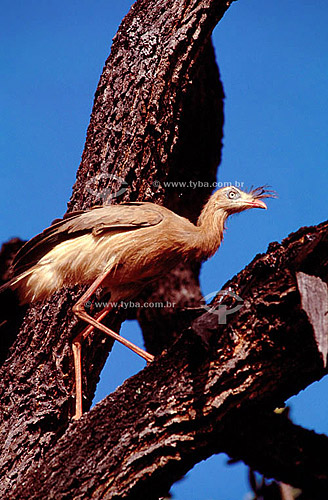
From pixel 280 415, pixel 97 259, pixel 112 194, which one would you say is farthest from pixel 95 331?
pixel 280 415

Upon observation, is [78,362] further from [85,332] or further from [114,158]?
[114,158]

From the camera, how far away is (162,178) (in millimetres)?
4746

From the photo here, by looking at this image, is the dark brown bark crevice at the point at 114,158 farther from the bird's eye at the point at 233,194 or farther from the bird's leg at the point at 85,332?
the bird's eye at the point at 233,194

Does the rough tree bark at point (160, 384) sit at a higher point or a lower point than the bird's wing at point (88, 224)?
lower

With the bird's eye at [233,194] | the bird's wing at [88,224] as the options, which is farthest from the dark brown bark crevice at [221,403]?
the bird's eye at [233,194]

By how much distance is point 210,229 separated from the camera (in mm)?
4715

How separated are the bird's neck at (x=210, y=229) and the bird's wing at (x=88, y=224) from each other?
449 mm

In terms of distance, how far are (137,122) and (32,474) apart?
285cm

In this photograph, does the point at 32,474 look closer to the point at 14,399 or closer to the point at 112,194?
the point at 14,399

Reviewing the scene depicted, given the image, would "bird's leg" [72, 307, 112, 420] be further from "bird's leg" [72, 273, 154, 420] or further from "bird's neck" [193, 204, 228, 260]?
"bird's neck" [193, 204, 228, 260]

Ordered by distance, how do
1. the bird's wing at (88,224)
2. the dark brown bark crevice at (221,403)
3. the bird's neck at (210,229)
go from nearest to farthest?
1. the dark brown bark crevice at (221,403)
2. the bird's wing at (88,224)
3. the bird's neck at (210,229)

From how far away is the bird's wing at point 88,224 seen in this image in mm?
4250

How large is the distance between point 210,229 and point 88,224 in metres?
1.08

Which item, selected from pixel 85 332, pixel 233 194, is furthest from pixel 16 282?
pixel 233 194
